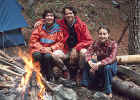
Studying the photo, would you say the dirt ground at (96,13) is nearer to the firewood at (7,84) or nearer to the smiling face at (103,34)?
the firewood at (7,84)

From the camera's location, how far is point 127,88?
4504mm

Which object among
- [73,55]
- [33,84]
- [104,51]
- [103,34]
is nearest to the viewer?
[33,84]

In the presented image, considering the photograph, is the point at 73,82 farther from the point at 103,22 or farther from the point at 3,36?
the point at 103,22

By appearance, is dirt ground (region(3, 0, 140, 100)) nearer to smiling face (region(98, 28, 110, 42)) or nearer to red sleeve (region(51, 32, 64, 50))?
red sleeve (region(51, 32, 64, 50))

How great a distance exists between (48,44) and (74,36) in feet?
Result: 1.86

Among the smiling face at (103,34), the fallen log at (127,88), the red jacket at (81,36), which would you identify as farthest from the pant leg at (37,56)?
the fallen log at (127,88)

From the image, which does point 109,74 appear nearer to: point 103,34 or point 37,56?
point 103,34

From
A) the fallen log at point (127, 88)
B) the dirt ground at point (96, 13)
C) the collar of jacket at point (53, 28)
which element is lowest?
the fallen log at point (127, 88)

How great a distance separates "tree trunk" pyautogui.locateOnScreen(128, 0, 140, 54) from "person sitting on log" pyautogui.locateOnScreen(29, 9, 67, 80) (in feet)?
6.16

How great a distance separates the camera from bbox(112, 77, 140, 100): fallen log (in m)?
4.31

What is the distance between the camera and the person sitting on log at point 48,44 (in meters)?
4.89

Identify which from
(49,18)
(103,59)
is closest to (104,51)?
(103,59)

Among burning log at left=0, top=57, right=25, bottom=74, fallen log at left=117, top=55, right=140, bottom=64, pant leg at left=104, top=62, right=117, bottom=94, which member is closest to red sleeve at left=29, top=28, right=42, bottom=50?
burning log at left=0, top=57, right=25, bottom=74

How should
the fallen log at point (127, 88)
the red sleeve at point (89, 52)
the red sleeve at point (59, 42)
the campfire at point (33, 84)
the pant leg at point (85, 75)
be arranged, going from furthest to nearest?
the red sleeve at point (59, 42), the pant leg at point (85, 75), the red sleeve at point (89, 52), the fallen log at point (127, 88), the campfire at point (33, 84)
